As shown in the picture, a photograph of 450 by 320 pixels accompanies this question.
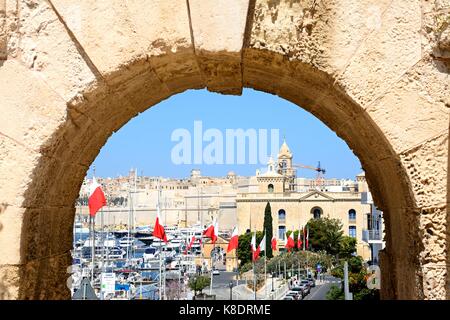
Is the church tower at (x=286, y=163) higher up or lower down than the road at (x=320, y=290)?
higher up

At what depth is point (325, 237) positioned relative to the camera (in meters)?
79.0

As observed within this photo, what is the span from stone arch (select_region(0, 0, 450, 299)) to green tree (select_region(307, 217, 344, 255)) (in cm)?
7465

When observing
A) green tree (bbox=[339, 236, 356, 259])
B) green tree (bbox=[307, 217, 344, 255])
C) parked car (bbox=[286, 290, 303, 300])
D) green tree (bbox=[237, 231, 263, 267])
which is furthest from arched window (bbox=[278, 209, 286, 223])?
parked car (bbox=[286, 290, 303, 300])

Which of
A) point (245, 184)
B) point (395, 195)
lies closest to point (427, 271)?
point (395, 195)

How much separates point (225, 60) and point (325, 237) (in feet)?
252

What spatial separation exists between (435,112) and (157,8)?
5.01ft

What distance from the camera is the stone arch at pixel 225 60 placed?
11.5 ft

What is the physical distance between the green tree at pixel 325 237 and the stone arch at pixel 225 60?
245 feet

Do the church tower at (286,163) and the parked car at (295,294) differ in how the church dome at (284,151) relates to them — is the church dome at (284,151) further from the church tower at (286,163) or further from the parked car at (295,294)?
the parked car at (295,294)

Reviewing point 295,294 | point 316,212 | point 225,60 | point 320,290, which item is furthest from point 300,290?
point 316,212

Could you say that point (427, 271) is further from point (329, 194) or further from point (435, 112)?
point (329, 194)

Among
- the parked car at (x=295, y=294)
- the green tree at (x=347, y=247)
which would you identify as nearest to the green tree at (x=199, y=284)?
the parked car at (x=295, y=294)

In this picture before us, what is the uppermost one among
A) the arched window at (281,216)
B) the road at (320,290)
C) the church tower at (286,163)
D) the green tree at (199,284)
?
the church tower at (286,163)

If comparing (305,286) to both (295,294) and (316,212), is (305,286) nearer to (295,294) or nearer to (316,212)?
(295,294)
